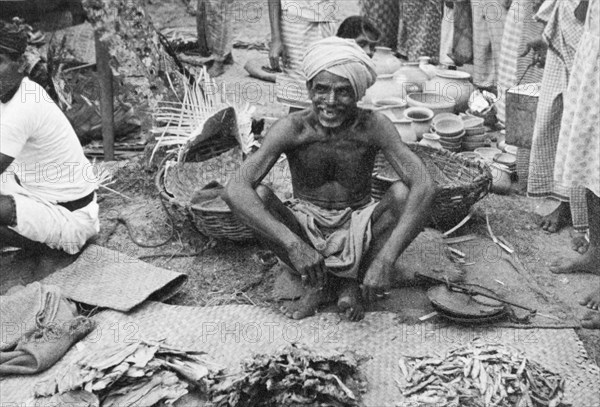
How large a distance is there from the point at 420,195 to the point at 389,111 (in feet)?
7.31

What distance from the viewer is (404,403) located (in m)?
3.28

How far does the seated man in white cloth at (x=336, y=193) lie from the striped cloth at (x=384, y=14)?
4.89 meters

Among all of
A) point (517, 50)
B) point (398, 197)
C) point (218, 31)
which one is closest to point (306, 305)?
point (398, 197)

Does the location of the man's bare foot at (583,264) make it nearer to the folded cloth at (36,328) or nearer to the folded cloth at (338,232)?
the folded cloth at (338,232)

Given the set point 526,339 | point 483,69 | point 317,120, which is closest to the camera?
point 526,339

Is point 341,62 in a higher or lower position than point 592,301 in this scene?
higher

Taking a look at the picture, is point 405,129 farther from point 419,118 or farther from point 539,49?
point 539,49

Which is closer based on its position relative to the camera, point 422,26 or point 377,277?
point 377,277

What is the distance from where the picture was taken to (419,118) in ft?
19.7

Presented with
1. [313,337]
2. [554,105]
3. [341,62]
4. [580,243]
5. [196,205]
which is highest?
[341,62]

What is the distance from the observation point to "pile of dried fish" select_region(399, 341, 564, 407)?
3.21 meters

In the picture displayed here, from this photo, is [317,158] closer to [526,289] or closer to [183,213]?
[183,213]

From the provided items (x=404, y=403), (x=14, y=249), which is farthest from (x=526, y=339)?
(x=14, y=249)

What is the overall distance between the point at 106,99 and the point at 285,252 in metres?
2.94
